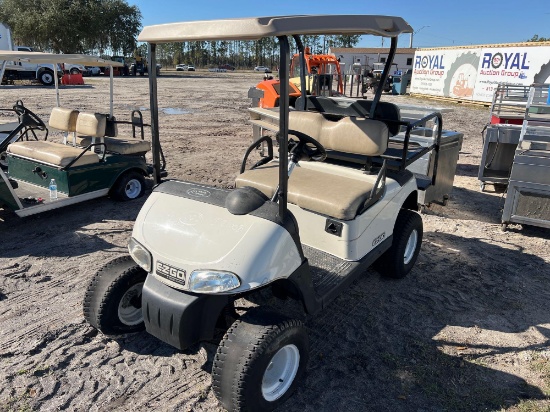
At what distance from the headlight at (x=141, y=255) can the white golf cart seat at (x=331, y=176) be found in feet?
3.29

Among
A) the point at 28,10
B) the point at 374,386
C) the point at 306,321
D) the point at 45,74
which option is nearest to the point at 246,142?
the point at 306,321

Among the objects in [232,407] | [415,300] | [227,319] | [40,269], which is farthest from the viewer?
[40,269]

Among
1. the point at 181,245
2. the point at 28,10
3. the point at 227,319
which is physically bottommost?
the point at 227,319

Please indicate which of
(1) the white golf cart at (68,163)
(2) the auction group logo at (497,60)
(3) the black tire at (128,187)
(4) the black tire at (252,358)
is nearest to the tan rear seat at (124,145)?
(1) the white golf cart at (68,163)

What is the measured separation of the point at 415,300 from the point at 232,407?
1.93 meters

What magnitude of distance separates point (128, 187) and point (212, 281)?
3.94 metres

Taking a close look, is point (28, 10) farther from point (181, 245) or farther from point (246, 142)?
point (181, 245)

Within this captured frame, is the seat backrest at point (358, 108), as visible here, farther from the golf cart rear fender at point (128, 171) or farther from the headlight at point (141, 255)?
the golf cart rear fender at point (128, 171)

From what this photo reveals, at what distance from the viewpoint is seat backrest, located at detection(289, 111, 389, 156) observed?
3248 millimetres

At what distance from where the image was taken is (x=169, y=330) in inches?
86.6

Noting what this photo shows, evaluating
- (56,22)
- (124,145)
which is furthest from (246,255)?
(56,22)

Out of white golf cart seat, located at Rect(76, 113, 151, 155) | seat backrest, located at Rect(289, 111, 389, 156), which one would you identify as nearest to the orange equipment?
white golf cart seat, located at Rect(76, 113, 151, 155)

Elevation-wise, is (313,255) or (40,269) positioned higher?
(313,255)

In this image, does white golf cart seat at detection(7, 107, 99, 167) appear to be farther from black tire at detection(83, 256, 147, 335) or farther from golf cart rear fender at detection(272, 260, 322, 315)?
golf cart rear fender at detection(272, 260, 322, 315)
